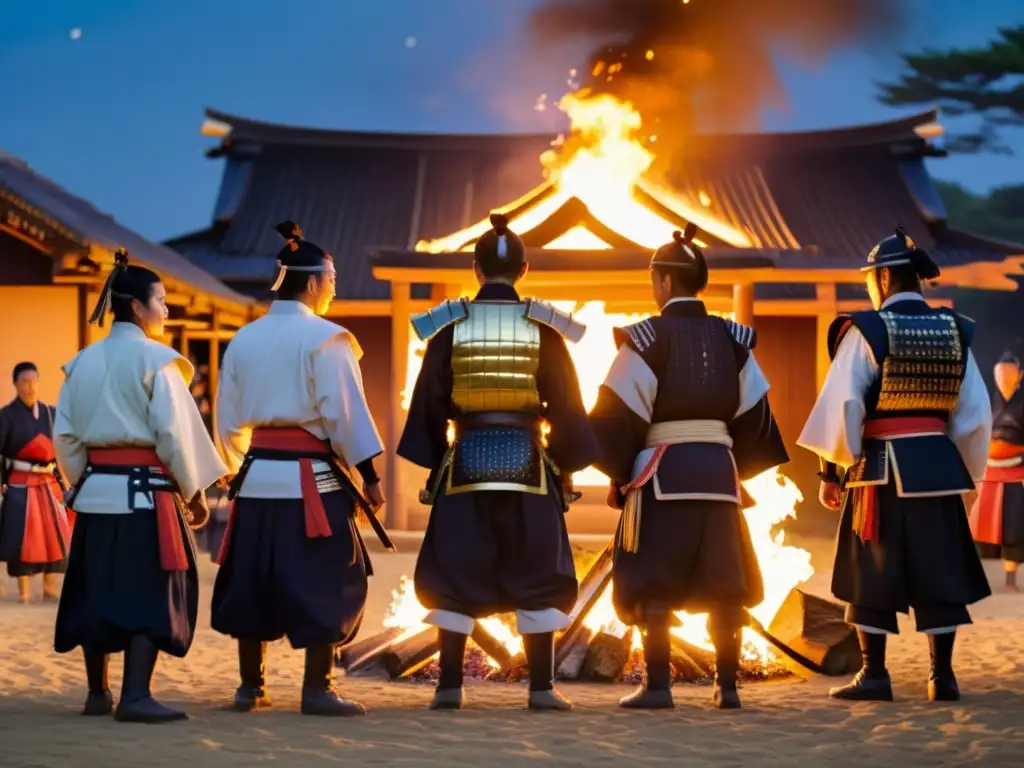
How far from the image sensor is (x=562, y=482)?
5719 mm

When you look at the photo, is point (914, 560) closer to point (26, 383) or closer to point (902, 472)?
point (902, 472)

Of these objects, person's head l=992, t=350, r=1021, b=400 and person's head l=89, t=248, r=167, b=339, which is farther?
person's head l=992, t=350, r=1021, b=400

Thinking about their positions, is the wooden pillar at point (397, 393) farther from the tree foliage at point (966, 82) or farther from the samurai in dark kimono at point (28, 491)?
the tree foliage at point (966, 82)

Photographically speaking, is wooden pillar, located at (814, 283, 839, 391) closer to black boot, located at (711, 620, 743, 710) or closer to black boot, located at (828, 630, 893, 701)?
black boot, located at (828, 630, 893, 701)

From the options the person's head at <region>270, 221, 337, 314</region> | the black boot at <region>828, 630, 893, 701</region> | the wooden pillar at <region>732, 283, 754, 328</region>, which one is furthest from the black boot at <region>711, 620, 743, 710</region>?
the wooden pillar at <region>732, 283, 754, 328</region>

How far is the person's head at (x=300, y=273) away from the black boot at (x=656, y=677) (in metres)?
1.80

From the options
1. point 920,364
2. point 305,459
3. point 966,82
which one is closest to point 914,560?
point 920,364

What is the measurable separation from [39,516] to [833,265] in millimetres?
7148

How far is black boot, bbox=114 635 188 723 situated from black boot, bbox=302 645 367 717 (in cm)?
45

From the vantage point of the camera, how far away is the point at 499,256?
574 centimetres

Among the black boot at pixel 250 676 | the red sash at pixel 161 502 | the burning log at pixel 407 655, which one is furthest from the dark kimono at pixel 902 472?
the red sash at pixel 161 502

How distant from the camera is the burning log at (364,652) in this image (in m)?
6.70

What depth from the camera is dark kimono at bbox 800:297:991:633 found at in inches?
227

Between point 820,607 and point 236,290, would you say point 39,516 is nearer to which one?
point 820,607
